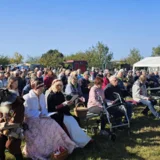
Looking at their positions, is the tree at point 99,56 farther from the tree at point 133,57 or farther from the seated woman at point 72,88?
the seated woman at point 72,88

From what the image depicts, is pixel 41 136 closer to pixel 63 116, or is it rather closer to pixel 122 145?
pixel 63 116

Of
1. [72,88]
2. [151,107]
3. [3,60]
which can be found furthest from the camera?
[3,60]

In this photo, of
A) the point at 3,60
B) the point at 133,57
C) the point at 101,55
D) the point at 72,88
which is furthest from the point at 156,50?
the point at 72,88

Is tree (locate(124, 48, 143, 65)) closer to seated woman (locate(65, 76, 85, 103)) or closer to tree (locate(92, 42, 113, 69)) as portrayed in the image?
tree (locate(92, 42, 113, 69))

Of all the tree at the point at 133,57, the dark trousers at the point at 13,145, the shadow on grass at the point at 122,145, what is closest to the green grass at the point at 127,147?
the shadow on grass at the point at 122,145

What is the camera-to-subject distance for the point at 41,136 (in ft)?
15.1

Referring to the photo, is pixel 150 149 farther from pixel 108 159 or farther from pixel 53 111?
pixel 53 111

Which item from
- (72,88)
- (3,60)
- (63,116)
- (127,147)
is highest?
(3,60)

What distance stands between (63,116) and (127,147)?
57.2 inches

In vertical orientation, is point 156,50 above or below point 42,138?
above

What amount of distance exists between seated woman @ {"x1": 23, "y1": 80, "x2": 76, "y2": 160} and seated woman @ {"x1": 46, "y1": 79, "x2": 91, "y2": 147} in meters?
0.28

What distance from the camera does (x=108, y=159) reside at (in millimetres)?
4602

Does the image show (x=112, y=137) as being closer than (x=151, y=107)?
Yes

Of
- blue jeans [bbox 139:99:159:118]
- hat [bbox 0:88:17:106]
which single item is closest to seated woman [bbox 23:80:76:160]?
hat [bbox 0:88:17:106]
